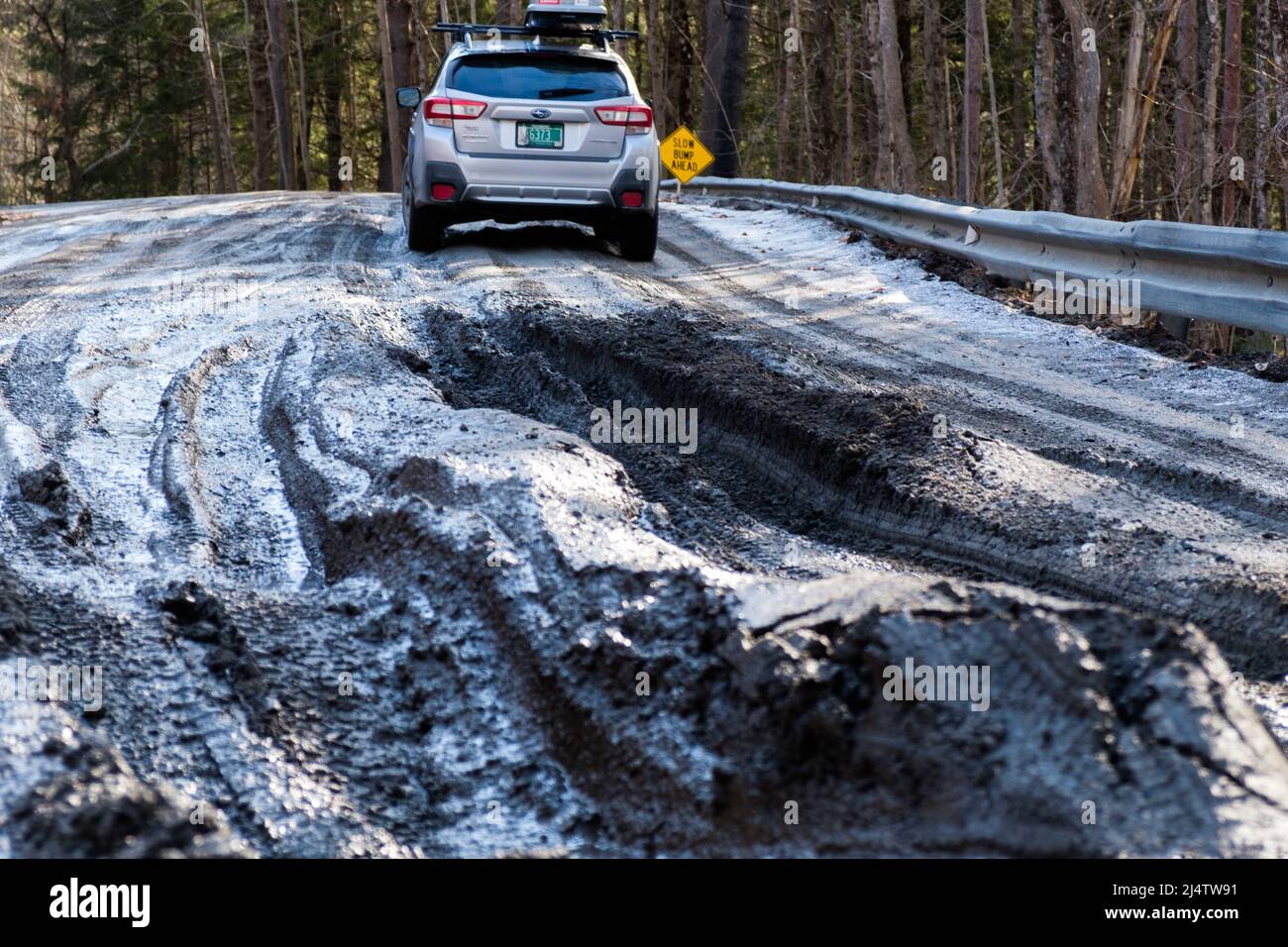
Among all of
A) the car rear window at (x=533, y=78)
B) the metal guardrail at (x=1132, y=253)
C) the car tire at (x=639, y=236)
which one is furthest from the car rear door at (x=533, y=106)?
the metal guardrail at (x=1132, y=253)

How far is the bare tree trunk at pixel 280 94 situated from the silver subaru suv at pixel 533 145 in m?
23.8

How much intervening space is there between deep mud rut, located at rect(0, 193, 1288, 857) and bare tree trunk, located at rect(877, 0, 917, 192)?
1453 centimetres

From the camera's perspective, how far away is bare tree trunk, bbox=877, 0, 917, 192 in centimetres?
2167

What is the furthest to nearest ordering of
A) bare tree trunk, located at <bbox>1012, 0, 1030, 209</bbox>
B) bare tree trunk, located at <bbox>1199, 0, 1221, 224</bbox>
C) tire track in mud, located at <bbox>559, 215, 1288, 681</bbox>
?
bare tree trunk, located at <bbox>1012, 0, 1030, 209</bbox>
bare tree trunk, located at <bbox>1199, 0, 1221, 224</bbox>
tire track in mud, located at <bbox>559, 215, 1288, 681</bbox>

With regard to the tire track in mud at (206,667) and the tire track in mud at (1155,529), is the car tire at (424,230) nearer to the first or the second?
the tire track in mud at (206,667)

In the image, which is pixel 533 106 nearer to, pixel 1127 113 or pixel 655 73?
pixel 1127 113

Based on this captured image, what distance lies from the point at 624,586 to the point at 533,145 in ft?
26.2

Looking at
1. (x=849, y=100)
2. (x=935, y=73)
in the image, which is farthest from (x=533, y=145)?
(x=849, y=100)

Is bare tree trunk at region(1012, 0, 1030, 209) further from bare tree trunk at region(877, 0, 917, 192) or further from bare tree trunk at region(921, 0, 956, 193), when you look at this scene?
bare tree trunk at region(877, 0, 917, 192)

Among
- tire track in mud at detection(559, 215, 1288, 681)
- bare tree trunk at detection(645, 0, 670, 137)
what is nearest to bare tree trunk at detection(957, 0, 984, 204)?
bare tree trunk at detection(645, 0, 670, 137)

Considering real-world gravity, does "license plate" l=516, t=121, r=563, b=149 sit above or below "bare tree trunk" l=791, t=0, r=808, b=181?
below

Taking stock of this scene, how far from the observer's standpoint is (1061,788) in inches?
94.9

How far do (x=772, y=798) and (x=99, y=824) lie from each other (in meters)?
1.27

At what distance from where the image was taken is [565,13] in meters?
14.9
